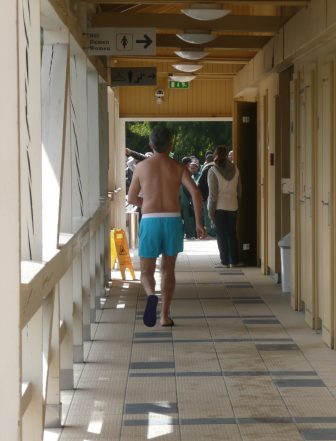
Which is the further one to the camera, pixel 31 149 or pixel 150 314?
pixel 150 314

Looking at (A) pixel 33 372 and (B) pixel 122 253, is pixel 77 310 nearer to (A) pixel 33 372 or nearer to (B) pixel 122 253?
(A) pixel 33 372

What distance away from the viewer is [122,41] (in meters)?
9.13

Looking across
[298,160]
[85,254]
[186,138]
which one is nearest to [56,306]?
[85,254]

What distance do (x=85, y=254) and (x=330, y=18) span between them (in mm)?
2772

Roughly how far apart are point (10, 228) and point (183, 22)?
7.59 m

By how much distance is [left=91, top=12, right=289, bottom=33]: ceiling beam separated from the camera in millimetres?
10344

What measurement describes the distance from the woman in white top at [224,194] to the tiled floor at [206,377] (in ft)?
9.44

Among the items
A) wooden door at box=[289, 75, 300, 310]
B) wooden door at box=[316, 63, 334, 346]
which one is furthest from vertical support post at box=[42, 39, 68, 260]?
wooden door at box=[289, 75, 300, 310]

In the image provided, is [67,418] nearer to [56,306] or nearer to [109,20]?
[56,306]

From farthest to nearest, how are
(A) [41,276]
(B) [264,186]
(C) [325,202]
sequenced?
(B) [264,186] < (C) [325,202] < (A) [41,276]

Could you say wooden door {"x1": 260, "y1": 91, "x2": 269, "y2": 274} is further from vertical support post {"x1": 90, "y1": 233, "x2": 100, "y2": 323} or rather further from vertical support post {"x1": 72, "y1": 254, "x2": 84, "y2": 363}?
vertical support post {"x1": 72, "y1": 254, "x2": 84, "y2": 363}

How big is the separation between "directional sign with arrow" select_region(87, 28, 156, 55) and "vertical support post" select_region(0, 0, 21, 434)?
5503 mm

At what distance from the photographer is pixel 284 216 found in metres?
11.6

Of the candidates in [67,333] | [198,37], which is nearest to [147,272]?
[67,333]
